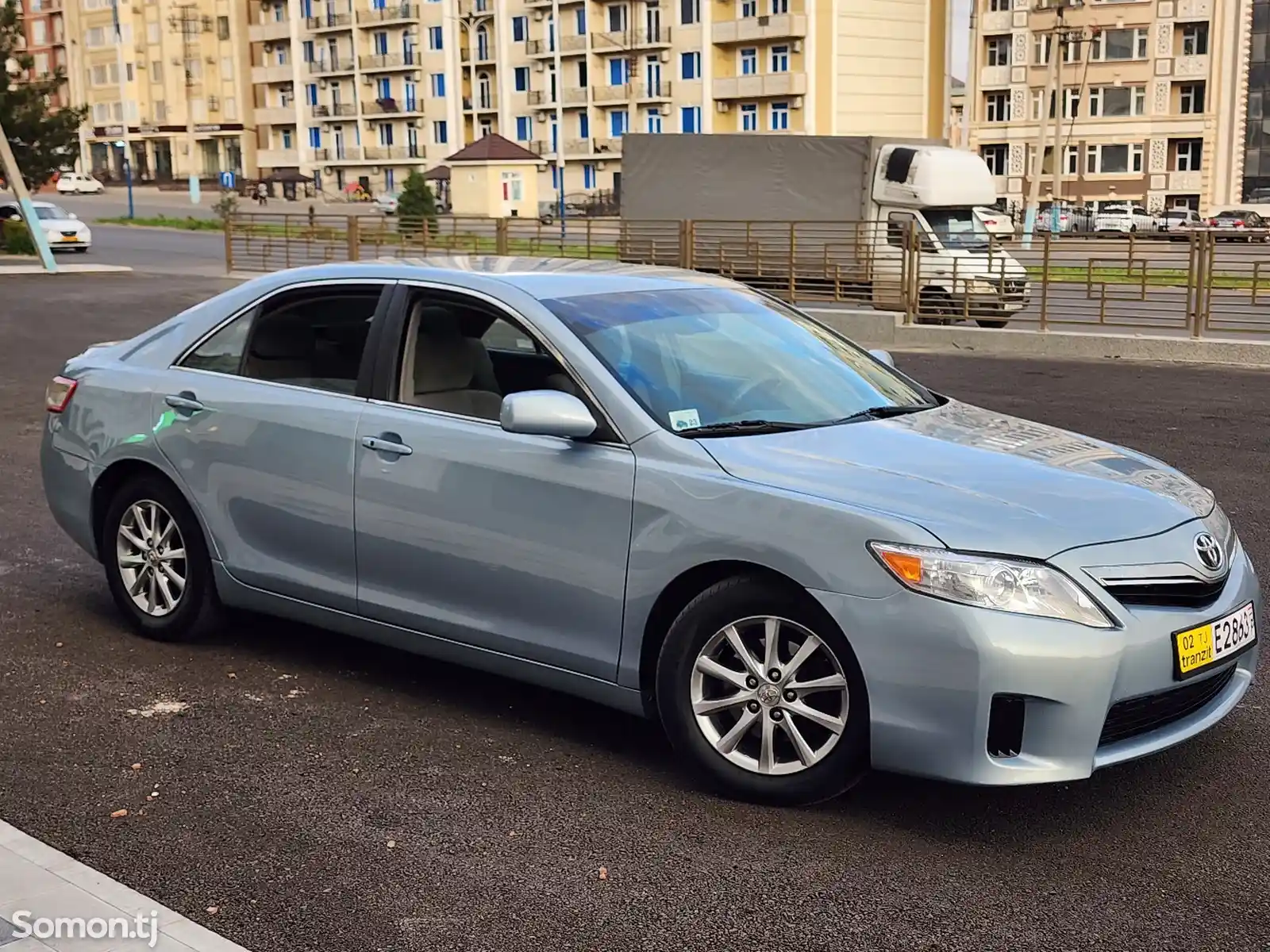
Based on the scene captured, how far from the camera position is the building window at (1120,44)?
249 ft

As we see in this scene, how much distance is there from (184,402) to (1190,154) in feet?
255

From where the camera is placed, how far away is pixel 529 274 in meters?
5.44

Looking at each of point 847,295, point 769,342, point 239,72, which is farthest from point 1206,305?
point 239,72

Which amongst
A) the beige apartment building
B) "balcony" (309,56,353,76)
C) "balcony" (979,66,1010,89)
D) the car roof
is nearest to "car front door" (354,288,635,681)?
the car roof

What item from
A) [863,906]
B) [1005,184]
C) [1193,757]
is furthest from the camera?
[1005,184]

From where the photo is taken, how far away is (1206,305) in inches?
722

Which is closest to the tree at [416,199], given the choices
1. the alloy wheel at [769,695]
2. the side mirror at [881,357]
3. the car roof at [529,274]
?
the car roof at [529,274]

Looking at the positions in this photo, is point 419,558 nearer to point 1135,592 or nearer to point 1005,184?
point 1135,592

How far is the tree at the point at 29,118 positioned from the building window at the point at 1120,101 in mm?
53579

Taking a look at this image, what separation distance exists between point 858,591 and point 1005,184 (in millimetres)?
79342

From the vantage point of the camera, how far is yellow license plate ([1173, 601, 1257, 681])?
4172mm

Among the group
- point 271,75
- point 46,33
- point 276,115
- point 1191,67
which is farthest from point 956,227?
point 46,33

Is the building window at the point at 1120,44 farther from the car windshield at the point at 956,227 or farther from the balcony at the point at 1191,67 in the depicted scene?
the car windshield at the point at 956,227

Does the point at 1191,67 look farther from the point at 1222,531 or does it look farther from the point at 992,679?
the point at 992,679
